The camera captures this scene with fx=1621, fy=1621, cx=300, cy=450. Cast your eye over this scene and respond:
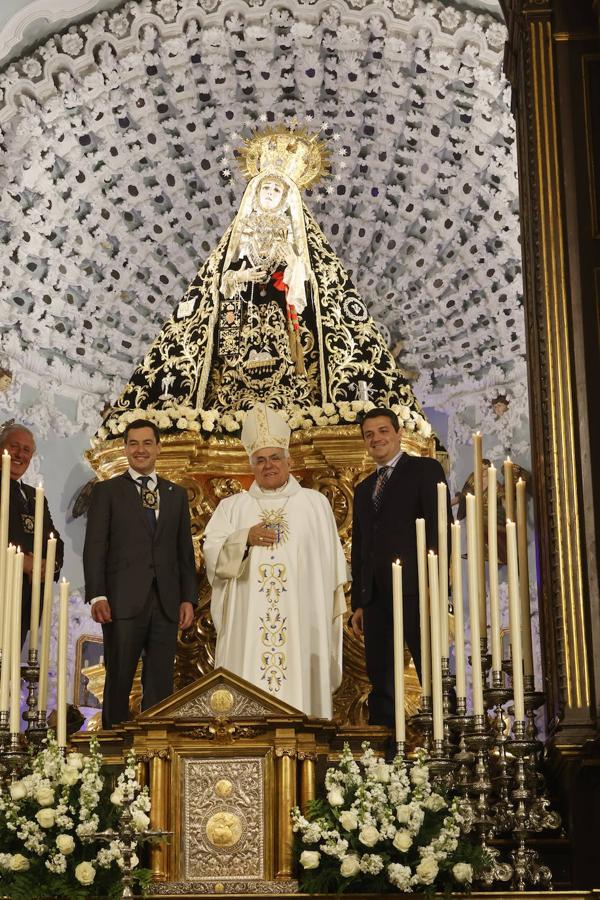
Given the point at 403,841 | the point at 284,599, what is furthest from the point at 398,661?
the point at 284,599

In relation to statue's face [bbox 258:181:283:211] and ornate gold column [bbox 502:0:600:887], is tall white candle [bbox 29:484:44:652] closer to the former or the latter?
ornate gold column [bbox 502:0:600:887]

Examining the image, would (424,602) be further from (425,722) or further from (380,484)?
(380,484)

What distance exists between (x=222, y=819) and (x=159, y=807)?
19cm

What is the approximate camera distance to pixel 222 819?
15.4 feet

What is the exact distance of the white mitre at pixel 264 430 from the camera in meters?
6.56

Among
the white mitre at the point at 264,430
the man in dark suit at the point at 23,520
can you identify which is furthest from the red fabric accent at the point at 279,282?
the white mitre at the point at 264,430

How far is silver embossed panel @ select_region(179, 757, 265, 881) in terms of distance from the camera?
466 cm

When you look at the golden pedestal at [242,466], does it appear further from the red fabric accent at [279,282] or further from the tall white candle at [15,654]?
the tall white candle at [15,654]

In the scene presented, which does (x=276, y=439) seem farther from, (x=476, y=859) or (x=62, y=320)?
(x=62, y=320)

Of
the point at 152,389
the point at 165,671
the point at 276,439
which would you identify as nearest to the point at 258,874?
the point at 165,671

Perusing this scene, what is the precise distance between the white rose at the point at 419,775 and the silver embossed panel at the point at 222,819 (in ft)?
1.47

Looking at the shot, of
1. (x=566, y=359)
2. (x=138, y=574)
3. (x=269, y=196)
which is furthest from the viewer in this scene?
(x=269, y=196)

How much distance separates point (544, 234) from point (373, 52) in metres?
4.13

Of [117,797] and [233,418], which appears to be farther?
[233,418]
